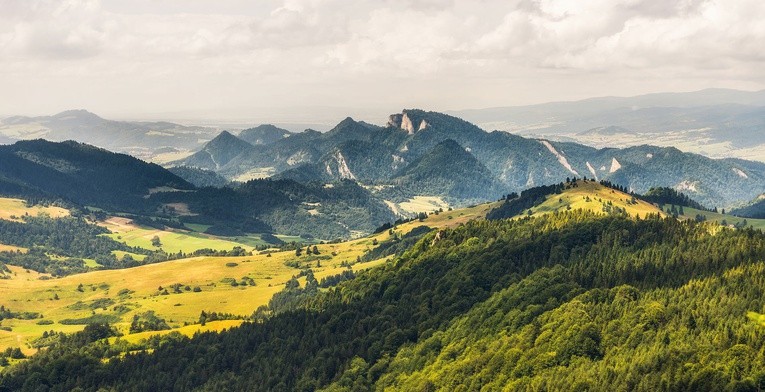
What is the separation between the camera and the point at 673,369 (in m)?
121

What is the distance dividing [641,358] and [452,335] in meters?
71.8

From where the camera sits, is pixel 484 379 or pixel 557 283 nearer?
pixel 484 379

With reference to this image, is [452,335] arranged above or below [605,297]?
below

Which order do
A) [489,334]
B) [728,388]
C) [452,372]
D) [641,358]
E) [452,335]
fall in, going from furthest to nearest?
1. [452,335]
2. [489,334]
3. [452,372]
4. [641,358]
5. [728,388]

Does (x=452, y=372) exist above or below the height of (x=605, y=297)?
below

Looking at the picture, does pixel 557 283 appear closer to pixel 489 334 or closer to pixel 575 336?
pixel 489 334

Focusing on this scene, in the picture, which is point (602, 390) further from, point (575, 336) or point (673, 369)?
point (575, 336)

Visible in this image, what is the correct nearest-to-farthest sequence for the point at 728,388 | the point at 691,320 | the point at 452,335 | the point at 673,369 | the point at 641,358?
the point at 728,388 < the point at 673,369 < the point at 641,358 < the point at 691,320 < the point at 452,335

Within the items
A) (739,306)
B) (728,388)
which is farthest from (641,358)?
(739,306)

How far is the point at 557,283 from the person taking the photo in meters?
197

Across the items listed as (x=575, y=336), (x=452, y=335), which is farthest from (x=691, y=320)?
(x=452, y=335)

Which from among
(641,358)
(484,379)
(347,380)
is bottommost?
(347,380)

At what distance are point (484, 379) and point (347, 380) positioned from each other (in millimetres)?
49973

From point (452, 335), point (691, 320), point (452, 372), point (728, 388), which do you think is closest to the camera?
point (728, 388)
